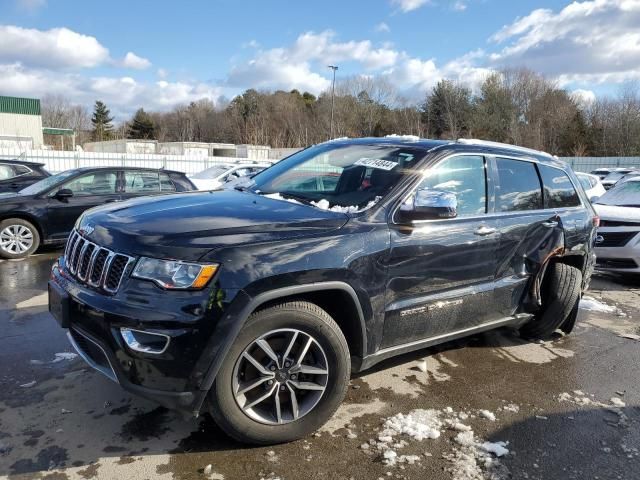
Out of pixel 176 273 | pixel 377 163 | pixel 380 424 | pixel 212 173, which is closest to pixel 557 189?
pixel 377 163

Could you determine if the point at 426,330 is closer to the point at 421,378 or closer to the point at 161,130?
the point at 421,378

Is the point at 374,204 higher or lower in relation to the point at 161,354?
higher

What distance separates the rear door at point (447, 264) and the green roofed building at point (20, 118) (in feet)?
189

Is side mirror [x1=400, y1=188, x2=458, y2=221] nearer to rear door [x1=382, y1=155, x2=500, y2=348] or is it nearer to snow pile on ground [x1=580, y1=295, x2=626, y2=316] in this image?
rear door [x1=382, y1=155, x2=500, y2=348]

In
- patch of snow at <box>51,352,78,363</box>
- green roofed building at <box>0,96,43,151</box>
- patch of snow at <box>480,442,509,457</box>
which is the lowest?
patch of snow at <box>480,442,509,457</box>

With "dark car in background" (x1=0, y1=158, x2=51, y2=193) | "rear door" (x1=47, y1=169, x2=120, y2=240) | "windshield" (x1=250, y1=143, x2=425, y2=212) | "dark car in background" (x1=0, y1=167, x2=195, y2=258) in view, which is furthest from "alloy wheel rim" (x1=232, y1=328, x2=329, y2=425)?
"dark car in background" (x1=0, y1=158, x2=51, y2=193)

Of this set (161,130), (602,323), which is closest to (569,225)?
(602,323)

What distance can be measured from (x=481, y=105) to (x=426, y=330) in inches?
2294

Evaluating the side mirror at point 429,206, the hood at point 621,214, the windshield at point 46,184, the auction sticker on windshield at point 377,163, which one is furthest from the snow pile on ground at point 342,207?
the windshield at point 46,184

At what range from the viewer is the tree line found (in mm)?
52781

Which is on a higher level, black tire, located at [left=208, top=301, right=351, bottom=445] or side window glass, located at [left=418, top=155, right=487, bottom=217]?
side window glass, located at [left=418, top=155, right=487, bottom=217]

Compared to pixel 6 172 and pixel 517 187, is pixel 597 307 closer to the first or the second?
pixel 517 187

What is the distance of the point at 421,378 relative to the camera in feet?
13.0

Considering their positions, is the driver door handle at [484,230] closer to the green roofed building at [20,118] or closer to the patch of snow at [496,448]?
the patch of snow at [496,448]
